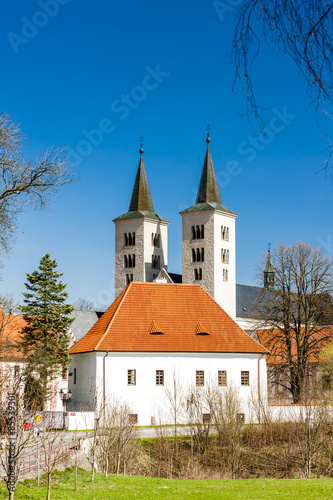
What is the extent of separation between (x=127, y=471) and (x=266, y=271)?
97.2 ft

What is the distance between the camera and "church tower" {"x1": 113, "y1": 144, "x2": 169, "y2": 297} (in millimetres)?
95000

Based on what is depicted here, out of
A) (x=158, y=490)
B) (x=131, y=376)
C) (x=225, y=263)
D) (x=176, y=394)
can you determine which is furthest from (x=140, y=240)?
(x=158, y=490)

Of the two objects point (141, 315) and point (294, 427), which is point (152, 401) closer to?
point (141, 315)

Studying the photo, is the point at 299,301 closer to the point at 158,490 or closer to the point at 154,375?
the point at 154,375

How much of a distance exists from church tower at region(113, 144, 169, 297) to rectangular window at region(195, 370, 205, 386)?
4829 centimetres

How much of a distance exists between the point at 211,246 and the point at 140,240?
38.8 ft

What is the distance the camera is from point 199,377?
46.2 meters

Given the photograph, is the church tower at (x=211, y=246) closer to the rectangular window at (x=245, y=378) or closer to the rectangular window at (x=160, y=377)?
the rectangular window at (x=245, y=378)

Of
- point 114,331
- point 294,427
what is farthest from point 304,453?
point 114,331

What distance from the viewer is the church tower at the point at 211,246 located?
288 feet

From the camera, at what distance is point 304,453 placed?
111 ft

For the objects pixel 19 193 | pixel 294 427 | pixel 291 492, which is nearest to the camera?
pixel 19 193

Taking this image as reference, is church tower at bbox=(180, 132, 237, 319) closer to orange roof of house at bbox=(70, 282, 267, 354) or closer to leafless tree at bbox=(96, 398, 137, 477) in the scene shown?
orange roof of house at bbox=(70, 282, 267, 354)

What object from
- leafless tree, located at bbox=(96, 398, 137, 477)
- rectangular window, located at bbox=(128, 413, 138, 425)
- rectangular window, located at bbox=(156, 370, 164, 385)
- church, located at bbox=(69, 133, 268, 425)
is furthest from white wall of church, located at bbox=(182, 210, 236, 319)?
leafless tree, located at bbox=(96, 398, 137, 477)
